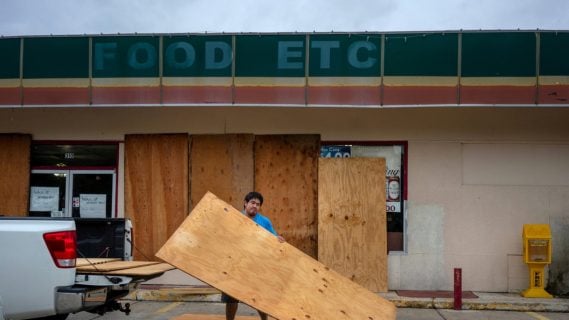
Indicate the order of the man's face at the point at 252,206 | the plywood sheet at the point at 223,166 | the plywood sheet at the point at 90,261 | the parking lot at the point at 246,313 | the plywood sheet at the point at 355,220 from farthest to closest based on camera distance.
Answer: the plywood sheet at the point at 223,166 → the plywood sheet at the point at 355,220 → the parking lot at the point at 246,313 → the man's face at the point at 252,206 → the plywood sheet at the point at 90,261

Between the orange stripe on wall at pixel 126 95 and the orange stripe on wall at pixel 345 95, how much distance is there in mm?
2816

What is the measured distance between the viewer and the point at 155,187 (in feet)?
37.4

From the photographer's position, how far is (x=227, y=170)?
11.3 metres

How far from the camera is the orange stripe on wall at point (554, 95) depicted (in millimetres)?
9898

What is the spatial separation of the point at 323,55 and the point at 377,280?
4219 millimetres

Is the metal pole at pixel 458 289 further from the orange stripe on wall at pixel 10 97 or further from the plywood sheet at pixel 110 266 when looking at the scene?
the orange stripe on wall at pixel 10 97

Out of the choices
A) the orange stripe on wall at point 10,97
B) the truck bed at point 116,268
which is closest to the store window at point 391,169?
the truck bed at point 116,268

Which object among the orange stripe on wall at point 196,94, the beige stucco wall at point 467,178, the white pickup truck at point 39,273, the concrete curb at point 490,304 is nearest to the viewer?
the white pickup truck at point 39,273

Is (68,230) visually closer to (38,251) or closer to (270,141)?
(38,251)

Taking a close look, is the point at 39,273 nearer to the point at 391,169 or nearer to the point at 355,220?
the point at 355,220

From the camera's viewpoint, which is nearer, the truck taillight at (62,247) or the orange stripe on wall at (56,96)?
the truck taillight at (62,247)

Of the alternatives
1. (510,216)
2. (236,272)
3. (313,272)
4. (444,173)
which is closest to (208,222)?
(236,272)

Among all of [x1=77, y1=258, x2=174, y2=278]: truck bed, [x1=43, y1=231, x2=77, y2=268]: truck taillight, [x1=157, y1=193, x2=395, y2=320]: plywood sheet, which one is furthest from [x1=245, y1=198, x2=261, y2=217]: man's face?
[x1=43, y1=231, x2=77, y2=268]: truck taillight

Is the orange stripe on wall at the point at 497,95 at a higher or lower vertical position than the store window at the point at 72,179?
higher
